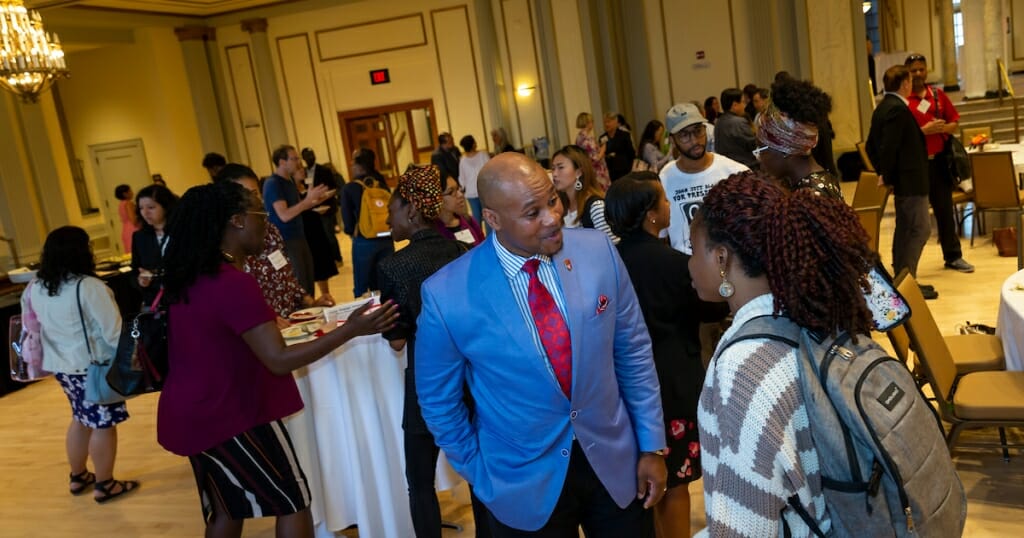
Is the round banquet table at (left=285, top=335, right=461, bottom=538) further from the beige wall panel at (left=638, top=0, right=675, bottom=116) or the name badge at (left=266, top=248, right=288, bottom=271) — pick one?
the beige wall panel at (left=638, top=0, right=675, bottom=116)

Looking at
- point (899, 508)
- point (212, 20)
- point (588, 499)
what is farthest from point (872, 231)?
point (212, 20)

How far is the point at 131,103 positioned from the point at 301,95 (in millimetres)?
2984

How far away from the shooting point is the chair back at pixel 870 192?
18.6ft

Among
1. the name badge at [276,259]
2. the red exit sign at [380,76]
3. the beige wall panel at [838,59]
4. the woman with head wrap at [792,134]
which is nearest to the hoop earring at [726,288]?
the woman with head wrap at [792,134]

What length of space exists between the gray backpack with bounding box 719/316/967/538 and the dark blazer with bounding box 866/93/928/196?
478 centimetres

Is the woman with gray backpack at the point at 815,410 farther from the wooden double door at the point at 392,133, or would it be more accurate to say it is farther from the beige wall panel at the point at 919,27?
the beige wall panel at the point at 919,27

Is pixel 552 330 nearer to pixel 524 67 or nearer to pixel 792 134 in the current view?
pixel 792 134

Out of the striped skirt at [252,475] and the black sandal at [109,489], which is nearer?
the striped skirt at [252,475]

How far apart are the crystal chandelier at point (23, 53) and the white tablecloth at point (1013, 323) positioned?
7533mm

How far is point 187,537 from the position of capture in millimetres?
3824

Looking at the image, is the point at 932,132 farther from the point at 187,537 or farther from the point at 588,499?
the point at 187,537

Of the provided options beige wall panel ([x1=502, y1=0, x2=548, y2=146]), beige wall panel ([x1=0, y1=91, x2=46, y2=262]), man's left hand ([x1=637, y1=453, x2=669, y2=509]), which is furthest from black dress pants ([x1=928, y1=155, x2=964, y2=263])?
beige wall panel ([x1=0, y1=91, x2=46, y2=262])

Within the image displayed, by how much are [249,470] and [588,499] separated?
Answer: 3.90 ft

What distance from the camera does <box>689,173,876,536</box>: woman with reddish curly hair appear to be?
4.23 ft
